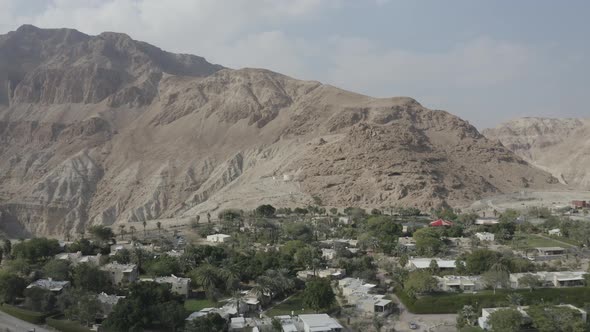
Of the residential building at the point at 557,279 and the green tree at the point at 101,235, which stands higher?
the green tree at the point at 101,235

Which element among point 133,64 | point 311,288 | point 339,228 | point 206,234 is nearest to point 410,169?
point 339,228

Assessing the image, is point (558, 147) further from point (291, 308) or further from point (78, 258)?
point (291, 308)

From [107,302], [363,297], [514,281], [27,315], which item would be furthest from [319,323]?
[27,315]

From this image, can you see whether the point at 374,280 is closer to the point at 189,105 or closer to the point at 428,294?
the point at 428,294

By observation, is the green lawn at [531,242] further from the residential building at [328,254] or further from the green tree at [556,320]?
the green tree at [556,320]

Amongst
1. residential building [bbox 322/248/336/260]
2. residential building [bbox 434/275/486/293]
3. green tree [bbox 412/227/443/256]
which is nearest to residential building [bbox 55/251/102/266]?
residential building [bbox 322/248/336/260]

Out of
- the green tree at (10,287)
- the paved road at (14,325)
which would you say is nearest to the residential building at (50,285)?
the green tree at (10,287)

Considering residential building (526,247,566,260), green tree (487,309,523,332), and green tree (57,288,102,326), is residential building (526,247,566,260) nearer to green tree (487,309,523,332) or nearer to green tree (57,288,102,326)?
green tree (487,309,523,332)
